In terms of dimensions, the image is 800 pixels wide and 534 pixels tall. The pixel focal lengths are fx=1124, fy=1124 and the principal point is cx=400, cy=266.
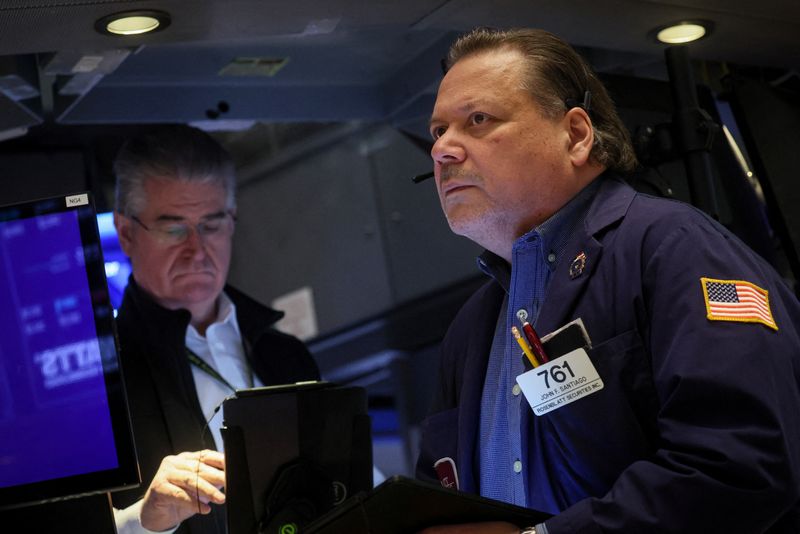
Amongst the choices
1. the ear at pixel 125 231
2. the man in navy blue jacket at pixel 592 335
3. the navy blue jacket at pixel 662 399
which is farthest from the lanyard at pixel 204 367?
the navy blue jacket at pixel 662 399

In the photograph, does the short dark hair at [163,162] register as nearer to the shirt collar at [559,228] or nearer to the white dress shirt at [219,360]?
the white dress shirt at [219,360]

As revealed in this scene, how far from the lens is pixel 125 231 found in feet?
11.1

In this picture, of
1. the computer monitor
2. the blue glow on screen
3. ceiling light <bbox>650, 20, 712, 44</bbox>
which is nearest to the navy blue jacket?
the computer monitor

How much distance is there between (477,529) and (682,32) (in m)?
1.79

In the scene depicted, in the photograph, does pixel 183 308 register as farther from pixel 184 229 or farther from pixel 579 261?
pixel 579 261

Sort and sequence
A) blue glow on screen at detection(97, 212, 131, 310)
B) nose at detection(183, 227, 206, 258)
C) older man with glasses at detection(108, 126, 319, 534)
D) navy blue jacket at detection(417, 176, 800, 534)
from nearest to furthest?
navy blue jacket at detection(417, 176, 800, 534) → older man with glasses at detection(108, 126, 319, 534) → nose at detection(183, 227, 206, 258) → blue glow on screen at detection(97, 212, 131, 310)

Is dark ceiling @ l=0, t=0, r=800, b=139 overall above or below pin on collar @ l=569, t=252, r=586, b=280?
above

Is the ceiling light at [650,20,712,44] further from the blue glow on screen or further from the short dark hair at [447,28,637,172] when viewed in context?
the blue glow on screen

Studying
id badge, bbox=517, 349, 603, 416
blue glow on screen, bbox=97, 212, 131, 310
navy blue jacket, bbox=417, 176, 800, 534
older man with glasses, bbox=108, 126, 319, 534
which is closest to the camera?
navy blue jacket, bbox=417, 176, 800, 534

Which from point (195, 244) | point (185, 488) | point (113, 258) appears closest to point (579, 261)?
point (185, 488)

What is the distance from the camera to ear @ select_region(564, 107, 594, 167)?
230cm

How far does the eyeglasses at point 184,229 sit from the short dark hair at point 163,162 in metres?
0.08

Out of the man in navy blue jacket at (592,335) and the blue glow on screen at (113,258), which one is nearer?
the man in navy blue jacket at (592,335)

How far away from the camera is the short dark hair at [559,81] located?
7.61 feet
